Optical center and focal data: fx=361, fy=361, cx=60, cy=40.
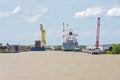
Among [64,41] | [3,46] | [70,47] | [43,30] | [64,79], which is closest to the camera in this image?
[64,79]

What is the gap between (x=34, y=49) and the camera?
130 m

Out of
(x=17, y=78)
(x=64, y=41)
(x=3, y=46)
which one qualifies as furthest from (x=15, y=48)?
(x=17, y=78)

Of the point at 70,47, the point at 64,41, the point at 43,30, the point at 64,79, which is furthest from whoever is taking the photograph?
the point at 43,30

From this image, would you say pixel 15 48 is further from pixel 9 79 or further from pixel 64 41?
pixel 9 79

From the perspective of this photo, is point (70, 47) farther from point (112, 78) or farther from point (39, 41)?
point (112, 78)

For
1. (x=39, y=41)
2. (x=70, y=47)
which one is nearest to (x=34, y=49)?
(x=39, y=41)

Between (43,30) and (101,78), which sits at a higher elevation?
(43,30)

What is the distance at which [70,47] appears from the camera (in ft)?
416

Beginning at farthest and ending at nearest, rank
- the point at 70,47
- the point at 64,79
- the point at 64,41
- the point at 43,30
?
1. the point at 43,30
2. the point at 64,41
3. the point at 70,47
4. the point at 64,79

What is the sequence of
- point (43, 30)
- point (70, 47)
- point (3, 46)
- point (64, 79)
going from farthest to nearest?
point (43, 30) → point (70, 47) → point (3, 46) → point (64, 79)

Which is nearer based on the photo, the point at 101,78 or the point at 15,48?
the point at 101,78

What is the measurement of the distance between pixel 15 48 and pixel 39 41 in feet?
62.7

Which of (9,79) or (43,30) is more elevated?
(43,30)

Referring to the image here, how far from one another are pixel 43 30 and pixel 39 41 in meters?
14.0
